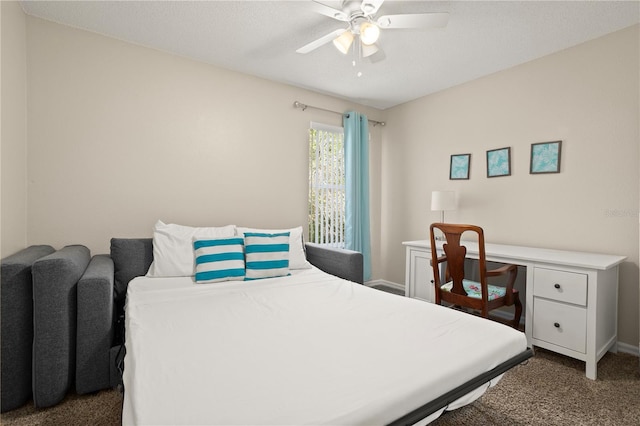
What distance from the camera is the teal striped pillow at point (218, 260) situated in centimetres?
236

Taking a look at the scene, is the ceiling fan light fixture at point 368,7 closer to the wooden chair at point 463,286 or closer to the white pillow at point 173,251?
the wooden chair at point 463,286

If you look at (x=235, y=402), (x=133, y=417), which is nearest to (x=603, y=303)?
(x=235, y=402)

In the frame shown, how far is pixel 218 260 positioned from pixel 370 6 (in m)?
1.97

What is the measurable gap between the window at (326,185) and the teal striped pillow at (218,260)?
1.43 metres

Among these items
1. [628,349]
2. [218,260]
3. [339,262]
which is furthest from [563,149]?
[218,260]

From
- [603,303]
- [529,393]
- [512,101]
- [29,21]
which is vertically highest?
[29,21]

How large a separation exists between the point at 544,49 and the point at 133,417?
3643mm

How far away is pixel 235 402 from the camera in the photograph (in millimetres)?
933

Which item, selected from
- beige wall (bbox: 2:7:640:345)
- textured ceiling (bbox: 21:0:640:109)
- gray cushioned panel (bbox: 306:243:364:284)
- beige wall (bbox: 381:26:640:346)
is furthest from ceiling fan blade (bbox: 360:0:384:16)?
beige wall (bbox: 381:26:640:346)

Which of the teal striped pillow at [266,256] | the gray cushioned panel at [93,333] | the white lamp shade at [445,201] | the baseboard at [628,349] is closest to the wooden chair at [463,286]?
the baseboard at [628,349]

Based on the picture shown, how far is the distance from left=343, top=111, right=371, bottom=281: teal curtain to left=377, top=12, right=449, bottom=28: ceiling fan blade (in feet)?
6.28

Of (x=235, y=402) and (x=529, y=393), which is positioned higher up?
(x=235, y=402)

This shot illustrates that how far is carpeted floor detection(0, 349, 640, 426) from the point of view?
1642 mm

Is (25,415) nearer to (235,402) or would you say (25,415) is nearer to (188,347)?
(188,347)
